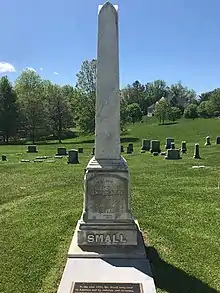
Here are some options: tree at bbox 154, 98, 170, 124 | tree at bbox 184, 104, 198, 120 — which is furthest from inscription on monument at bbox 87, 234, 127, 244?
tree at bbox 184, 104, 198, 120

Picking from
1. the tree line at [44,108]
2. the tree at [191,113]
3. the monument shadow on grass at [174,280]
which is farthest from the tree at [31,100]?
the monument shadow on grass at [174,280]

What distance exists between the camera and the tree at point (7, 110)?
50125 mm

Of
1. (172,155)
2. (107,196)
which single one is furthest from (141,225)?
(172,155)

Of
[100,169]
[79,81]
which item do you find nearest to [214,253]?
[100,169]

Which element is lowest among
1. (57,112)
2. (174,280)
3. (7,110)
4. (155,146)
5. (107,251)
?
(174,280)

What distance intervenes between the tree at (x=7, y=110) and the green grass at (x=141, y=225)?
36609mm

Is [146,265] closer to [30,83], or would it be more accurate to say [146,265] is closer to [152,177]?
[152,177]

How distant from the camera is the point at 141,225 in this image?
8164 mm

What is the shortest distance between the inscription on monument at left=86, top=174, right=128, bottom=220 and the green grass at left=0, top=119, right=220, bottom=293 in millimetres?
1021

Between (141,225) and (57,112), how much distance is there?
46.0m

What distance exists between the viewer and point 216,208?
9.44 metres

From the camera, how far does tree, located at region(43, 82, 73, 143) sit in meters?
52.7

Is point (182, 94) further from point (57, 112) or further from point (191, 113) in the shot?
point (57, 112)

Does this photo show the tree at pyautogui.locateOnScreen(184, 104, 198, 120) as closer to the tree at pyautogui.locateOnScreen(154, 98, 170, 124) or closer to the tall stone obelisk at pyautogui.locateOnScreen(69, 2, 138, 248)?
the tree at pyautogui.locateOnScreen(154, 98, 170, 124)
